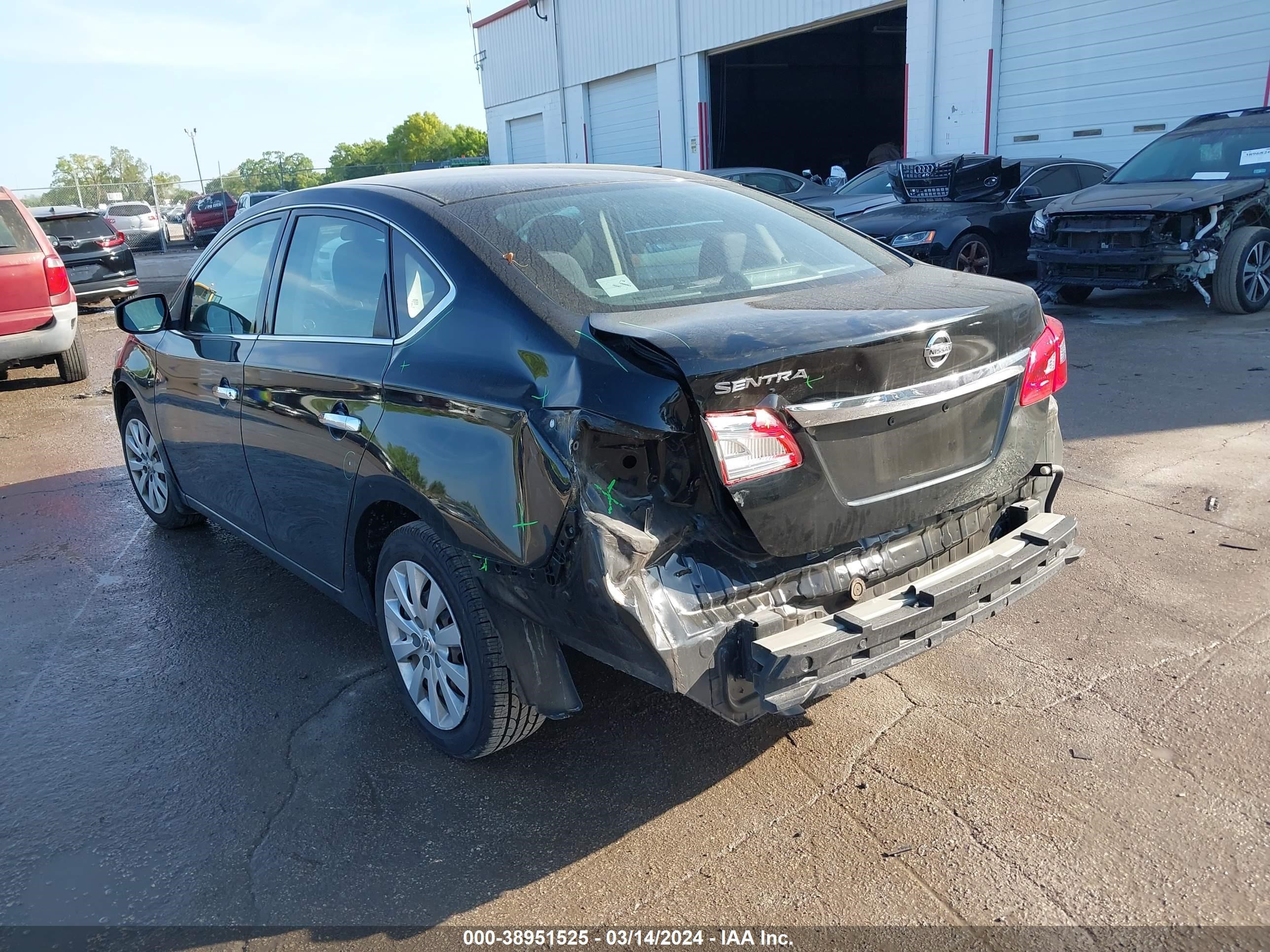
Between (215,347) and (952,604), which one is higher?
(215,347)

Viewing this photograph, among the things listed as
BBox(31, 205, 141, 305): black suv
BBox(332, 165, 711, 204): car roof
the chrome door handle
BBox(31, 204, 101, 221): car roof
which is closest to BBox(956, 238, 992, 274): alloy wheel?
BBox(332, 165, 711, 204): car roof

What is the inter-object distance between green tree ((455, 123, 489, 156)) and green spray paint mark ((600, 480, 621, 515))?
70581 millimetres

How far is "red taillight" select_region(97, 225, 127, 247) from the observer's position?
1396 centimetres

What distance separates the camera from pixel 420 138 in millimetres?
76938

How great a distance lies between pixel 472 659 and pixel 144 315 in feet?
9.44

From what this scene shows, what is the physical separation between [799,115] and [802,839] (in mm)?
30723

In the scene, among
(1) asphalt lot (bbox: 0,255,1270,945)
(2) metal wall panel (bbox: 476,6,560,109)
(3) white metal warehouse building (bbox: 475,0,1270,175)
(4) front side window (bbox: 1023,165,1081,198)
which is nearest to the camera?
(1) asphalt lot (bbox: 0,255,1270,945)

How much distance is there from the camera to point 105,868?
271 cm

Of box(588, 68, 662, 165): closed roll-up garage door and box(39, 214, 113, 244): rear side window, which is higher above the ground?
box(588, 68, 662, 165): closed roll-up garage door

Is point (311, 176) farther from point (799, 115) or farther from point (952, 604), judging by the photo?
point (952, 604)

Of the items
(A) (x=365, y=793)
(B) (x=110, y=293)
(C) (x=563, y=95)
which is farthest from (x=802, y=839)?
(C) (x=563, y=95)

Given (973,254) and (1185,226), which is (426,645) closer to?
(1185,226)

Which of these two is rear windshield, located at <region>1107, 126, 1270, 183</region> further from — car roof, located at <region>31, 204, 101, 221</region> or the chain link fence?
A: the chain link fence

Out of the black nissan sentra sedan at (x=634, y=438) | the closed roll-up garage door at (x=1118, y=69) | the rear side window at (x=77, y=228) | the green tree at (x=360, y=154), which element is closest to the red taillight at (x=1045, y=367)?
the black nissan sentra sedan at (x=634, y=438)
